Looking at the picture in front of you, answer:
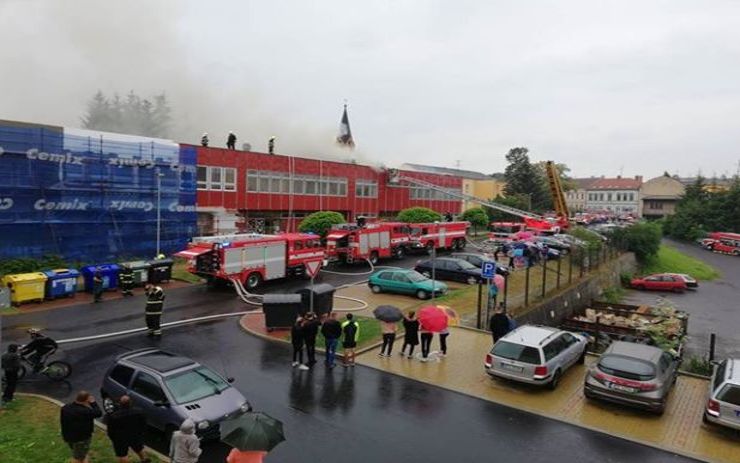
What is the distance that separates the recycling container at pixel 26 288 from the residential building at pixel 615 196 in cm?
11531

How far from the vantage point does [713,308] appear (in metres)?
33.9

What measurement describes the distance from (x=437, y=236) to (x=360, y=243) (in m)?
8.08

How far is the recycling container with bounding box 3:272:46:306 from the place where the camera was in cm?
1928

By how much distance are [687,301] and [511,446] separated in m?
31.9

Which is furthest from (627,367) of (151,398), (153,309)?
(153,309)

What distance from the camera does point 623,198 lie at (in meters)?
121

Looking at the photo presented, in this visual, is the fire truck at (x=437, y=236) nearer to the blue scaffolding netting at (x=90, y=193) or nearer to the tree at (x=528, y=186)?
the blue scaffolding netting at (x=90, y=193)

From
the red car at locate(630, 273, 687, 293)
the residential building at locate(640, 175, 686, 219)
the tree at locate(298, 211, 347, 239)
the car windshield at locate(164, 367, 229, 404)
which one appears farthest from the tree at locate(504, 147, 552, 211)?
the car windshield at locate(164, 367, 229, 404)

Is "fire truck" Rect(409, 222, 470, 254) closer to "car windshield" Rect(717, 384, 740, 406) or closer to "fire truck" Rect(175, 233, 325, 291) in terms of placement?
"fire truck" Rect(175, 233, 325, 291)

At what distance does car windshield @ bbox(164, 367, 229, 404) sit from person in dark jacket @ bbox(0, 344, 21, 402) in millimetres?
3556

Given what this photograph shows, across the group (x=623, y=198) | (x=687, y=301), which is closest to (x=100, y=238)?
(x=687, y=301)

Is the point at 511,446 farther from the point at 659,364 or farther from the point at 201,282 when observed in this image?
the point at 201,282

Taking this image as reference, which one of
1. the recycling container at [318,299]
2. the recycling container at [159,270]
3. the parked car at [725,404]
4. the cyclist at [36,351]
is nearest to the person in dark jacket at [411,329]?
the recycling container at [318,299]

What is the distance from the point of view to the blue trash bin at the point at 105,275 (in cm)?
2162
